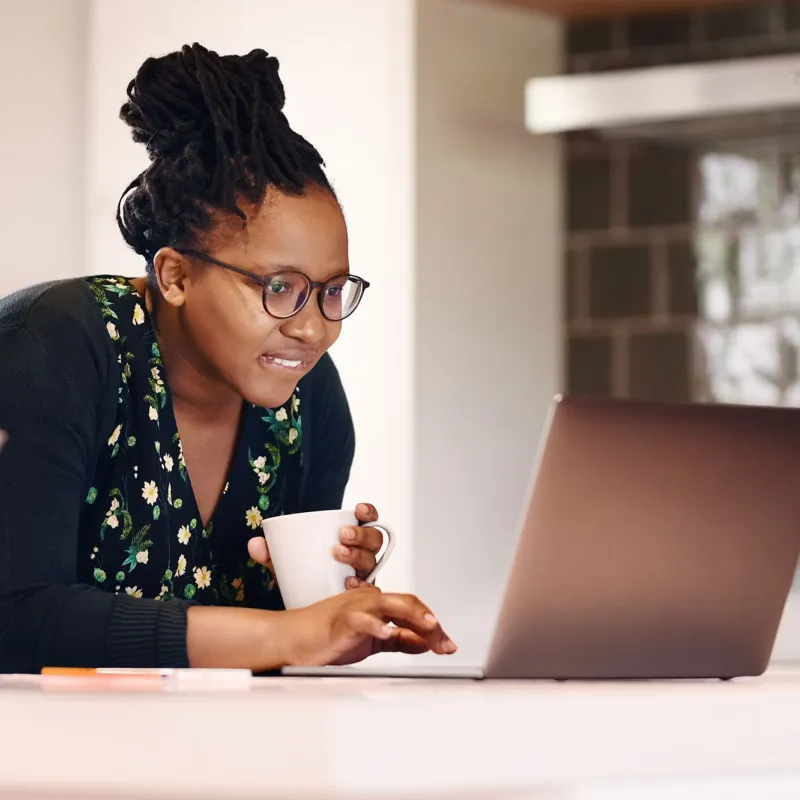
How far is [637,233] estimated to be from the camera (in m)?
3.07

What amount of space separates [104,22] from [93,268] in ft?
1.53

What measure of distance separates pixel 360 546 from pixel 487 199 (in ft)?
5.95

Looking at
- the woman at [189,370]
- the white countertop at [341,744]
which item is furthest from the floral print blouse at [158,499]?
the white countertop at [341,744]

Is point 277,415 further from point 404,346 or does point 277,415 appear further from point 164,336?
point 404,346

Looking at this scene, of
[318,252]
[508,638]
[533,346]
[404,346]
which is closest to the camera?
[508,638]

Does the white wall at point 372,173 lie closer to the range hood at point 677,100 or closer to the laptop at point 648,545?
the range hood at point 677,100

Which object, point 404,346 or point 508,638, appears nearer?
point 508,638

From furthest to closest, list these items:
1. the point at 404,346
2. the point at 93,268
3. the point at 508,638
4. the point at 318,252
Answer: the point at 404,346 → the point at 93,268 → the point at 318,252 → the point at 508,638

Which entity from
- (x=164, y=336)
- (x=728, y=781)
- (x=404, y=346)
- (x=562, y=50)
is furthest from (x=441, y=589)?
(x=728, y=781)

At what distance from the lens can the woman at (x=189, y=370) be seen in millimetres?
1259

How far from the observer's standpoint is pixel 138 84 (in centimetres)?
149

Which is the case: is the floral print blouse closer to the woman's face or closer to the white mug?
the woman's face

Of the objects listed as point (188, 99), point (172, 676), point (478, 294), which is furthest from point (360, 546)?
point (478, 294)

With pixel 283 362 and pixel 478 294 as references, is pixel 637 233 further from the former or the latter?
pixel 283 362
